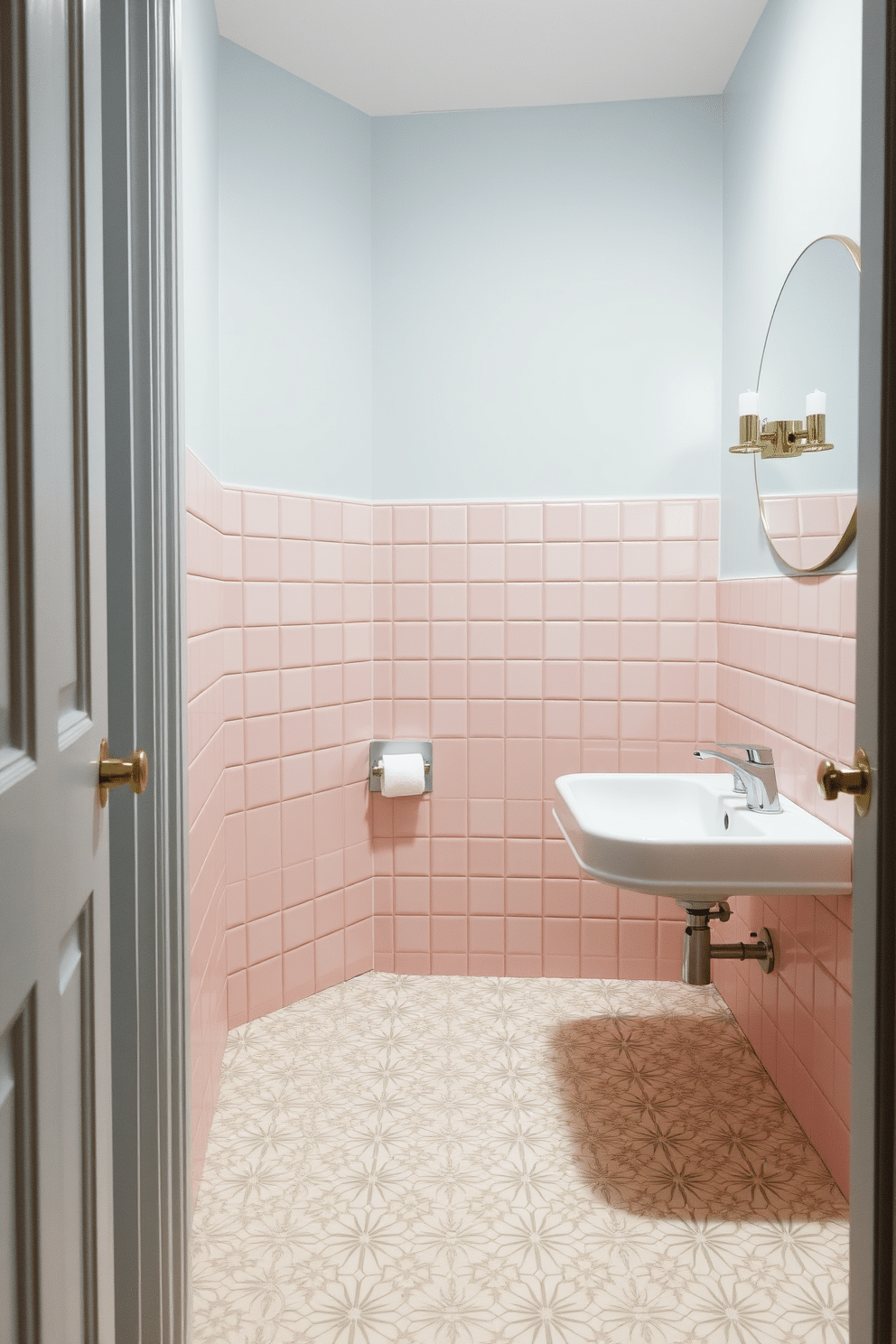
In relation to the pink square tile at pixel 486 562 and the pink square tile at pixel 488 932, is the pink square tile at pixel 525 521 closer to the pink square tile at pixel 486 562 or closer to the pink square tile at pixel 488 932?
the pink square tile at pixel 486 562

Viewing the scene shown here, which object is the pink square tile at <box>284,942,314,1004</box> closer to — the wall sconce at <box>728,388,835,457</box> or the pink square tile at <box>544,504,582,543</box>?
the pink square tile at <box>544,504,582,543</box>

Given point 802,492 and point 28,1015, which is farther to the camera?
point 802,492

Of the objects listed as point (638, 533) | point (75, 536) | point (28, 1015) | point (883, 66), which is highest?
point (883, 66)

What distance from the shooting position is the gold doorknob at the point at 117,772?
96 centimetres

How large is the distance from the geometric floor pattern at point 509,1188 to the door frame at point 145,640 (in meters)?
0.30

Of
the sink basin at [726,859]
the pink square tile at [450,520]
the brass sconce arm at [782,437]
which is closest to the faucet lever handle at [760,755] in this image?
the sink basin at [726,859]

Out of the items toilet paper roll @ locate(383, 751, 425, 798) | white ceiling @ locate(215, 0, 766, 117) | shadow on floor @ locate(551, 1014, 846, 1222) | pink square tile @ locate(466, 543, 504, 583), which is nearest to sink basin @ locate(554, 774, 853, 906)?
shadow on floor @ locate(551, 1014, 846, 1222)

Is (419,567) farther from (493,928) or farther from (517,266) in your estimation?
(493,928)

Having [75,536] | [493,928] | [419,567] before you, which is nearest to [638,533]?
[419,567]

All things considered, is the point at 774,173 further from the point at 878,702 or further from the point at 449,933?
the point at 449,933

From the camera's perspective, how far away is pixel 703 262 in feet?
8.62

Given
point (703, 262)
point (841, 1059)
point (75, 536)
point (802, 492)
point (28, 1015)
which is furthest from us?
point (703, 262)

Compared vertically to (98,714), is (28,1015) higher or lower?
lower

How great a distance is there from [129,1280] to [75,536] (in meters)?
1.03
